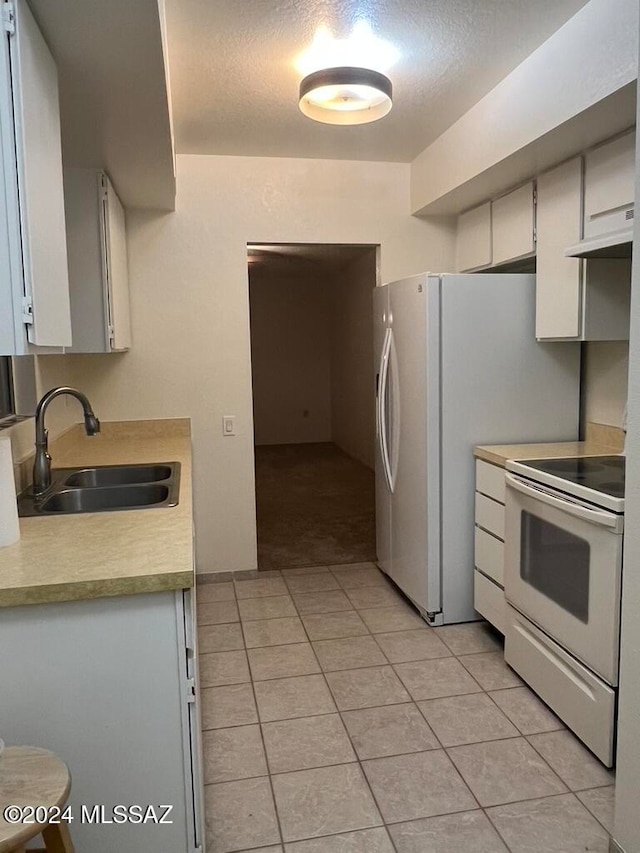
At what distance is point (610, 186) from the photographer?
2342mm

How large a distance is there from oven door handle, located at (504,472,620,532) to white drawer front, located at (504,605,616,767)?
0.51m

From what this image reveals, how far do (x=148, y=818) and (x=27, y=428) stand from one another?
58.0 inches

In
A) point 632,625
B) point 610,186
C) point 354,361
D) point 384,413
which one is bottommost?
point 632,625

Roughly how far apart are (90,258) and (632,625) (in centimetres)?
232

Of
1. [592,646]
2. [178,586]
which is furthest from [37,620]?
[592,646]

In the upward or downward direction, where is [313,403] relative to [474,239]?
downward

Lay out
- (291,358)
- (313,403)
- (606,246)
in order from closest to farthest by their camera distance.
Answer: (606,246)
(291,358)
(313,403)

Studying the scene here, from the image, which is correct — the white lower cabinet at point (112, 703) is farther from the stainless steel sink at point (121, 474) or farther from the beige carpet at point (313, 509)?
the beige carpet at point (313, 509)

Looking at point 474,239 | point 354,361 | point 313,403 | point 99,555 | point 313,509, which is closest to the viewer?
point 99,555

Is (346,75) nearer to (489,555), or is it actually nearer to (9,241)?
(9,241)

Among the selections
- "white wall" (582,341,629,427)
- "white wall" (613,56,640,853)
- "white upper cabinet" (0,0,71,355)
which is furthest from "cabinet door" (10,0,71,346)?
"white wall" (582,341,629,427)

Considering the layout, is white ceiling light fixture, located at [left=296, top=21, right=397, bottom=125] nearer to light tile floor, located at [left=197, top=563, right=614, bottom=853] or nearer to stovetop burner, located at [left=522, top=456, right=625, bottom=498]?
stovetop burner, located at [left=522, top=456, right=625, bottom=498]

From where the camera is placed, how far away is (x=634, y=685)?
5.10 feet

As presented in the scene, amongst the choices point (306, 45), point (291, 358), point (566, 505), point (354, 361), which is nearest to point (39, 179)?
point (306, 45)
